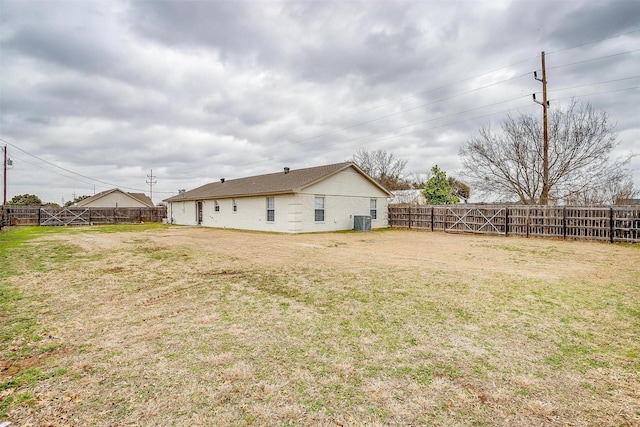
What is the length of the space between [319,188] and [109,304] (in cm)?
1487

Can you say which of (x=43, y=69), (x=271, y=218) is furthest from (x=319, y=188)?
(x=43, y=69)

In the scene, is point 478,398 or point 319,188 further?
point 319,188

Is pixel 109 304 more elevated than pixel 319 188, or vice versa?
pixel 319 188

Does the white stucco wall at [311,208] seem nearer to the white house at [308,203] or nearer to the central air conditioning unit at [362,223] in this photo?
the white house at [308,203]

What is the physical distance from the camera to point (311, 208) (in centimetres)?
1883

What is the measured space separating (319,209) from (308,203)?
104 cm

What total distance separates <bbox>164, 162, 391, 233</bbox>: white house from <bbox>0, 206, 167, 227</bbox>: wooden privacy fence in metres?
11.2

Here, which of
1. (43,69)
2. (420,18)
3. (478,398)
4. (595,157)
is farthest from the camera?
(595,157)

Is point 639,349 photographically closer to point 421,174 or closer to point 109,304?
point 109,304

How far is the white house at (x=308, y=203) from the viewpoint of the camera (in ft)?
60.3

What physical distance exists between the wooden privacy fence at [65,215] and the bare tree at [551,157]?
101ft

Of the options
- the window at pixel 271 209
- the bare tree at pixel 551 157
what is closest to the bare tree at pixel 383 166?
the bare tree at pixel 551 157

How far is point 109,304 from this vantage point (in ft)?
16.3

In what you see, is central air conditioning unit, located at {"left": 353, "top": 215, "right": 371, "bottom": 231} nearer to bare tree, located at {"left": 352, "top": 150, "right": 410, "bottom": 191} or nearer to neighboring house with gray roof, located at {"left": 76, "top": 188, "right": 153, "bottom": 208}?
bare tree, located at {"left": 352, "top": 150, "right": 410, "bottom": 191}
